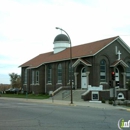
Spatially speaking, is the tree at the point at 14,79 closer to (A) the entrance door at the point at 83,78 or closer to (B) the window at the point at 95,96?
(A) the entrance door at the point at 83,78

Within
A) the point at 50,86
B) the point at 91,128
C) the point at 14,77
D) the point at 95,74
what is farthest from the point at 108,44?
the point at 14,77

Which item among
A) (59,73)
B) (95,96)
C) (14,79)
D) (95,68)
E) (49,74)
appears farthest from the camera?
(14,79)

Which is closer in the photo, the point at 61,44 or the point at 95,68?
the point at 95,68

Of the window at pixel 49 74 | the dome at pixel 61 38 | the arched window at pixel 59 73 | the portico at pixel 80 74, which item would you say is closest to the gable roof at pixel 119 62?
the portico at pixel 80 74

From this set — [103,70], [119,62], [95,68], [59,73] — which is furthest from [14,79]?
[119,62]

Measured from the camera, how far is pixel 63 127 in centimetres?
1123

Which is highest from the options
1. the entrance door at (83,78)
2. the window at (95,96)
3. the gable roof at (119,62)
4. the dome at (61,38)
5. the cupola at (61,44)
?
the dome at (61,38)

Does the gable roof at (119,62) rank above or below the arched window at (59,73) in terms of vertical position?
above

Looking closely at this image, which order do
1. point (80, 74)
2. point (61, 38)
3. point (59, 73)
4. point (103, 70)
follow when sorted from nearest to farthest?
point (103, 70) < point (80, 74) < point (59, 73) < point (61, 38)

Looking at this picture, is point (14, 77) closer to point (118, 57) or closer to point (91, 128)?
point (118, 57)

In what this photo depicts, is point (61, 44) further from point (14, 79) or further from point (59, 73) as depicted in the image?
point (14, 79)

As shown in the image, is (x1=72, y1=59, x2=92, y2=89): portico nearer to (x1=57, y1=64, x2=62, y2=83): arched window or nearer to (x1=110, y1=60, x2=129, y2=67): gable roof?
(x1=110, y1=60, x2=129, y2=67): gable roof

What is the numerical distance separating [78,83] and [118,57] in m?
7.71

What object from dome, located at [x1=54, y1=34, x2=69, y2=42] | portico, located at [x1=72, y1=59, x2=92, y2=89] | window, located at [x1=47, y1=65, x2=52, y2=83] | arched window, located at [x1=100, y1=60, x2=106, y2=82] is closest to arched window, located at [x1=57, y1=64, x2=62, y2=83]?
window, located at [x1=47, y1=65, x2=52, y2=83]
